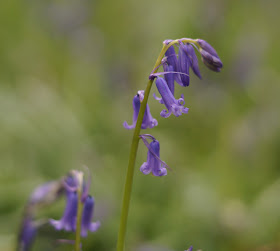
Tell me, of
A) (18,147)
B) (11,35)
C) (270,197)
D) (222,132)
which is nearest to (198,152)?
(222,132)

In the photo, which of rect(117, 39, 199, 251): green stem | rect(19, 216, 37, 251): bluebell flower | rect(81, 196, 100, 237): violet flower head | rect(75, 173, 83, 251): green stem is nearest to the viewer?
rect(117, 39, 199, 251): green stem

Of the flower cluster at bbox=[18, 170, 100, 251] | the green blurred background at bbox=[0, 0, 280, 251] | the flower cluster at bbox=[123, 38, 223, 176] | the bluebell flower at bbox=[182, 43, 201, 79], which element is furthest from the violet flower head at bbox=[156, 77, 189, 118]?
the green blurred background at bbox=[0, 0, 280, 251]

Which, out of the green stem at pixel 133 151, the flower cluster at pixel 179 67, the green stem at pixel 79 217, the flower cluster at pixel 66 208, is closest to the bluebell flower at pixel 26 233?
the flower cluster at pixel 66 208

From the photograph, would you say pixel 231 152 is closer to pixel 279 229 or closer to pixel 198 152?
pixel 198 152

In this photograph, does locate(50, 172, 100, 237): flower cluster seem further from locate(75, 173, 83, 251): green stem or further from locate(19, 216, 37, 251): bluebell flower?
locate(19, 216, 37, 251): bluebell flower

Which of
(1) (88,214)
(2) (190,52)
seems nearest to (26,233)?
(1) (88,214)

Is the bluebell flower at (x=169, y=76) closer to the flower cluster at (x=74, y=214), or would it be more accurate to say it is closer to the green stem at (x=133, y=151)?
the green stem at (x=133, y=151)

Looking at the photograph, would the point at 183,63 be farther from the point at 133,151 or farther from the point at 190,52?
the point at 133,151
